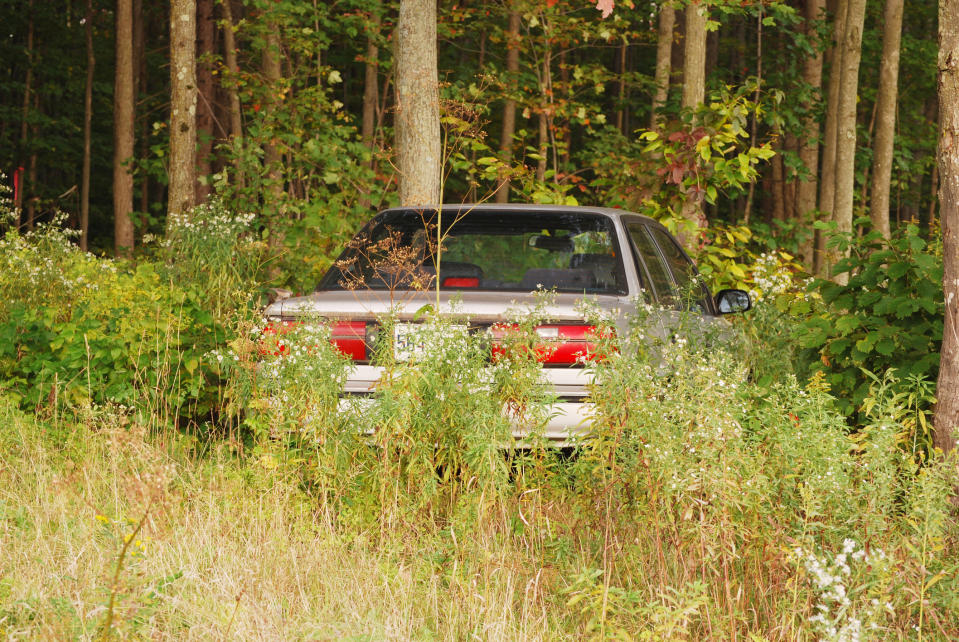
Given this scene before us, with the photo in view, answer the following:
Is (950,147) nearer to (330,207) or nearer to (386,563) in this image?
(386,563)

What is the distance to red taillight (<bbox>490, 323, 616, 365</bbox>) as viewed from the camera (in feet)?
15.4

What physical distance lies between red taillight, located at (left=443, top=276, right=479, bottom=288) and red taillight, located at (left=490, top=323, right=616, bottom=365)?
1.08 m

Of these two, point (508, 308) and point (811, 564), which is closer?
point (811, 564)

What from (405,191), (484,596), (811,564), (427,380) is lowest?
(484,596)

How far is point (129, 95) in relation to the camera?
17.8 meters

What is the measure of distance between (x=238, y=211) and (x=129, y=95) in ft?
25.8

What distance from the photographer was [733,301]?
6.96 meters

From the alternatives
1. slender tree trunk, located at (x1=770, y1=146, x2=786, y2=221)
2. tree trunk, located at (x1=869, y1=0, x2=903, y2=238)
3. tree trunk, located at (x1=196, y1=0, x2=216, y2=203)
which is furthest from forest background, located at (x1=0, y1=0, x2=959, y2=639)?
slender tree trunk, located at (x1=770, y1=146, x2=786, y2=221)

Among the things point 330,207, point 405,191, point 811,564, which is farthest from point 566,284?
point 330,207

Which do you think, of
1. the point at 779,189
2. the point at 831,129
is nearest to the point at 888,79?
the point at 831,129

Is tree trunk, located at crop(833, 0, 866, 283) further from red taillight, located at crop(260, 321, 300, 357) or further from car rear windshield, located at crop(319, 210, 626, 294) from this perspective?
red taillight, located at crop(260, 321, 300, 357)

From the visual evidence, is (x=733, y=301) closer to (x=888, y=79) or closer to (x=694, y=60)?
(x=694, y=60)

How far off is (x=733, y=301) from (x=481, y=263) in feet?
6.04

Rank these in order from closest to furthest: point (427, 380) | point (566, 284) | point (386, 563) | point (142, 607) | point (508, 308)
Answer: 1. point (142, 607)
2. point (386, 563)
3. point (427, 380)
4. point (508, 308)
5. point (566, 284)
